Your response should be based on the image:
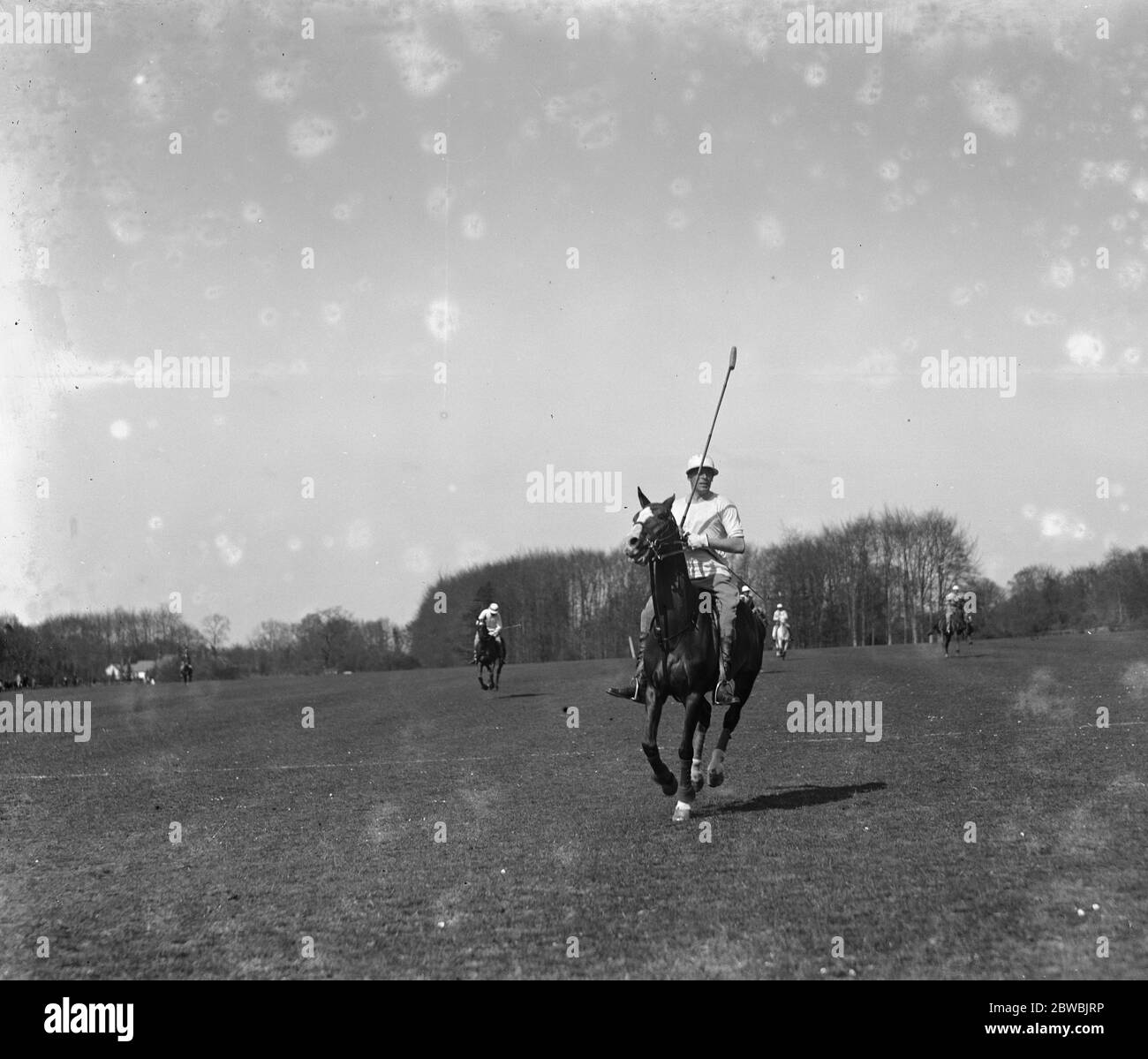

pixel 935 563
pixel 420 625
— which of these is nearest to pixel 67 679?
pixel 420 625

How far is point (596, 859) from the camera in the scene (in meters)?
8.48

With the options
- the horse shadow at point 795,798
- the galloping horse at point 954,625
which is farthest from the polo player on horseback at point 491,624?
the horse shadow at point 795,798

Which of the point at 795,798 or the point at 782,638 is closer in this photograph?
the point at 795,798

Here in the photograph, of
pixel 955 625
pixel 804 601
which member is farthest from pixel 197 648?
pixel 955 625

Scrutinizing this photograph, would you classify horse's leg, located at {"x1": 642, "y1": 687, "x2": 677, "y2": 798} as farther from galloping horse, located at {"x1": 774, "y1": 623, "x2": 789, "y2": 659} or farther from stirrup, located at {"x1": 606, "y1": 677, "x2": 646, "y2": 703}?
galloping horse, located at {"x1": 774, "y1": 623, "x2": 789, "y2": 659}

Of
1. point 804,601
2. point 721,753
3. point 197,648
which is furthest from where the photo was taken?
point 197,648

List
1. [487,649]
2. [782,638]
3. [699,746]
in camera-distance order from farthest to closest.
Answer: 1. [782,638]
2. [487,649]
3. [699,746]

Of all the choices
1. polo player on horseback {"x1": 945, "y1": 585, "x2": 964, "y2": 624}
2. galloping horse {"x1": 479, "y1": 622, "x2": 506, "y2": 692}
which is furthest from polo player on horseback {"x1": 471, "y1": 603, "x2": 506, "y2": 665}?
polo player on horseback {"x1": 945, "y1": 585, "x2": 964, "y2": 624}

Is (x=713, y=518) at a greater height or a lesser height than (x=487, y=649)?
greater

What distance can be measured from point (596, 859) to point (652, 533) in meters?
→ 2.63

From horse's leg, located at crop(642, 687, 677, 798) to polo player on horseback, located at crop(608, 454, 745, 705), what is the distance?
0.19 m

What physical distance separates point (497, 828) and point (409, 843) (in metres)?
0.80

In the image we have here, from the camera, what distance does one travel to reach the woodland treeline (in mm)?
74625

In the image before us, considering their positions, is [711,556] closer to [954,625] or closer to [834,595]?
[954,625]
